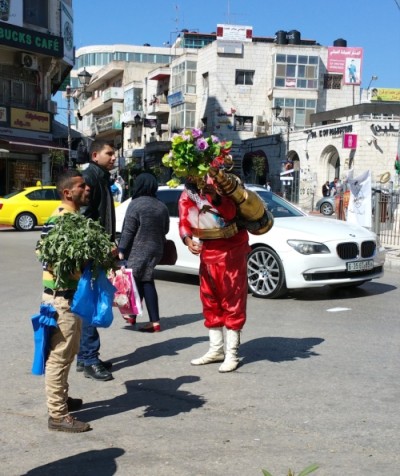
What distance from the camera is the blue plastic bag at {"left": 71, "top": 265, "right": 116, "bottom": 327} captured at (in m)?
3.84

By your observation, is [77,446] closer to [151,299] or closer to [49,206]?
[151,299]

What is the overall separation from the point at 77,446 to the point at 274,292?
5449mm

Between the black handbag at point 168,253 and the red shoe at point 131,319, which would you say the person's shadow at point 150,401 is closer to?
the red shoe at point 131,319

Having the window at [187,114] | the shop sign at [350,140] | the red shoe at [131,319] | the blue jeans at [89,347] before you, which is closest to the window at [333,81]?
the window at [187,114]

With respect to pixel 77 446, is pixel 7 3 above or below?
above

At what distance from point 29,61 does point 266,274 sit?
91.3ft

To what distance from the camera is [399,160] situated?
27.1 metres

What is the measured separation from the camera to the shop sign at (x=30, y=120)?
104ft

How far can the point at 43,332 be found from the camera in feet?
12.5

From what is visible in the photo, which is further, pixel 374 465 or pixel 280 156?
pixel 280 156

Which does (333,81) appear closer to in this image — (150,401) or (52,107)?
(52,107)

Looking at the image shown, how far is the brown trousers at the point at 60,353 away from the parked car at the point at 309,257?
5175 millimetres

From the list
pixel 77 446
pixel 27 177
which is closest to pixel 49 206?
pixel 27 177

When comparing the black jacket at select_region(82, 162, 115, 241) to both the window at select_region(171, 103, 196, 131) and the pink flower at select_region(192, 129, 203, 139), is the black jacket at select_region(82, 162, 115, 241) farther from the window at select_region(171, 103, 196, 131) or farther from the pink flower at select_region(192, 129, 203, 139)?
the window at select_region(171, 103, 196, 131)
